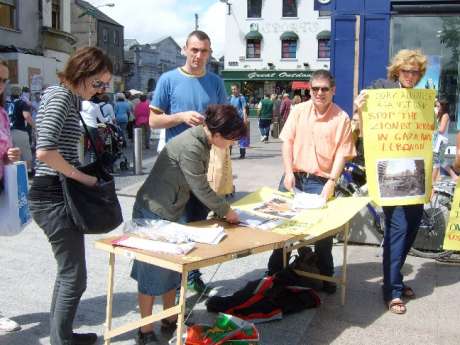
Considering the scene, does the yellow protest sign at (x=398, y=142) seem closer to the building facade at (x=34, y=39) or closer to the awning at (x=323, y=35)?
the building facade at (x=34, y=39)

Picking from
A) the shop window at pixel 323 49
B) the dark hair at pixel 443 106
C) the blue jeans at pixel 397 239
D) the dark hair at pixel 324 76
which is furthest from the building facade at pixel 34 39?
the shop window at pixel 323 49

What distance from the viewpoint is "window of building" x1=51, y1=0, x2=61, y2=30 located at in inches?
899

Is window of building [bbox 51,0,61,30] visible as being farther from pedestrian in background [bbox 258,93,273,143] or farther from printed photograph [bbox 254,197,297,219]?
printed photograph [bbox 254,197,297,219]

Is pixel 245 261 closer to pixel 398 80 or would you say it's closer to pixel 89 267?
pixel 89 267

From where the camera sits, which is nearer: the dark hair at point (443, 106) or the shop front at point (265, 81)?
the dark hair at point (443, 106)

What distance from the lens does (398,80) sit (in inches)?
163

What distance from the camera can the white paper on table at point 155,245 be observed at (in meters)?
2.67

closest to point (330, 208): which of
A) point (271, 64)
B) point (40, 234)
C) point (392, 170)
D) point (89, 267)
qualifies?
point (392, 170)

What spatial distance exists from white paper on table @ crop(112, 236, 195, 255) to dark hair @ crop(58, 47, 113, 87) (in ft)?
2.98

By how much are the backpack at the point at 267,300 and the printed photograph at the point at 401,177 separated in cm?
98

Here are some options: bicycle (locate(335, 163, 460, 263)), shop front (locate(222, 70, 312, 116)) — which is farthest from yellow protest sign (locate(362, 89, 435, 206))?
shop front (locate(222, 70, 312, 116))

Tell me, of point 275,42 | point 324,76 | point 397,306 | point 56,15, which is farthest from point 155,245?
point 275,42

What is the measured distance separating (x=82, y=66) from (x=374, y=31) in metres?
5.53

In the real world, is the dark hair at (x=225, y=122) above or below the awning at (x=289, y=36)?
below
